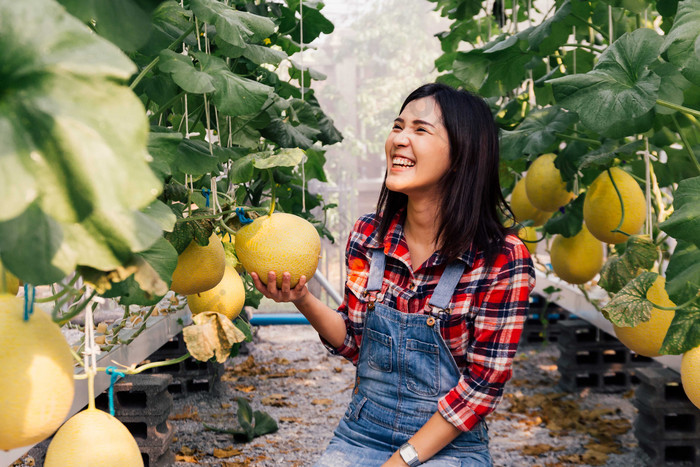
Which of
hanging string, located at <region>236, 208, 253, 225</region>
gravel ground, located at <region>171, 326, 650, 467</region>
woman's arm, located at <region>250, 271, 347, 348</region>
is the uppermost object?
hanging string, located at <region>236, 208, 253, 225</region>

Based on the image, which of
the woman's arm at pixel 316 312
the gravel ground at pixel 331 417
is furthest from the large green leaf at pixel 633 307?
the gravel ground at pixel 331 417

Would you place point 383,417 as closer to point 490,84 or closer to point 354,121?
point 490,84

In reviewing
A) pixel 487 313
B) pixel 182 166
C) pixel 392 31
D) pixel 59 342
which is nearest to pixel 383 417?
pixel 487 313

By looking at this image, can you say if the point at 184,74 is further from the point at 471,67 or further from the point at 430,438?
the point at 471,67

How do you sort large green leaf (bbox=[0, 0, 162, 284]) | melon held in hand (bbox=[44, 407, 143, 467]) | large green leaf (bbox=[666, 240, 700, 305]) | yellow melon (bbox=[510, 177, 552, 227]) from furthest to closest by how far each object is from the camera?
1. yellow melon (bbox=[510, 177, 552, 227])
2. large green leaf (bbox=[666, 240, 700, 305])
3. melon held in hand (bbox=[44, 407, 143, 467])
4. large green leaf (bbox=[0, 0, 162, 284])

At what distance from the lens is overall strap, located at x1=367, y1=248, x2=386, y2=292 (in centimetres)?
158

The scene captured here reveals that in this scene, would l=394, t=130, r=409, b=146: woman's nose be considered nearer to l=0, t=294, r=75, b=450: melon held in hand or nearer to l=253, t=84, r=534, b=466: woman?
l=253, t=84, r=534, b=466: woman

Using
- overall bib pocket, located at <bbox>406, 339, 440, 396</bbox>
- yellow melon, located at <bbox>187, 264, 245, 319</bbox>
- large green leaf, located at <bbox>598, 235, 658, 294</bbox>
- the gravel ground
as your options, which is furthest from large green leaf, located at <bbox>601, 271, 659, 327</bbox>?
the gravel ground

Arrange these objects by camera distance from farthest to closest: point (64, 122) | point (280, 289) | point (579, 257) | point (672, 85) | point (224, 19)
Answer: point (579, 257) → point (672, 85) → point (280, 289) → point (224, 19) → point (64, 122)

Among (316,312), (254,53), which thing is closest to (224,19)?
(254,53)

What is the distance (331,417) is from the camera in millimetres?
3188

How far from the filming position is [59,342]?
1.70ft

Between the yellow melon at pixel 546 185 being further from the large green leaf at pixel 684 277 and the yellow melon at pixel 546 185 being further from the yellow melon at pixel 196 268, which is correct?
the yellow melon at pixel 196 268

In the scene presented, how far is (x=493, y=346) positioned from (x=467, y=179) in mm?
378
